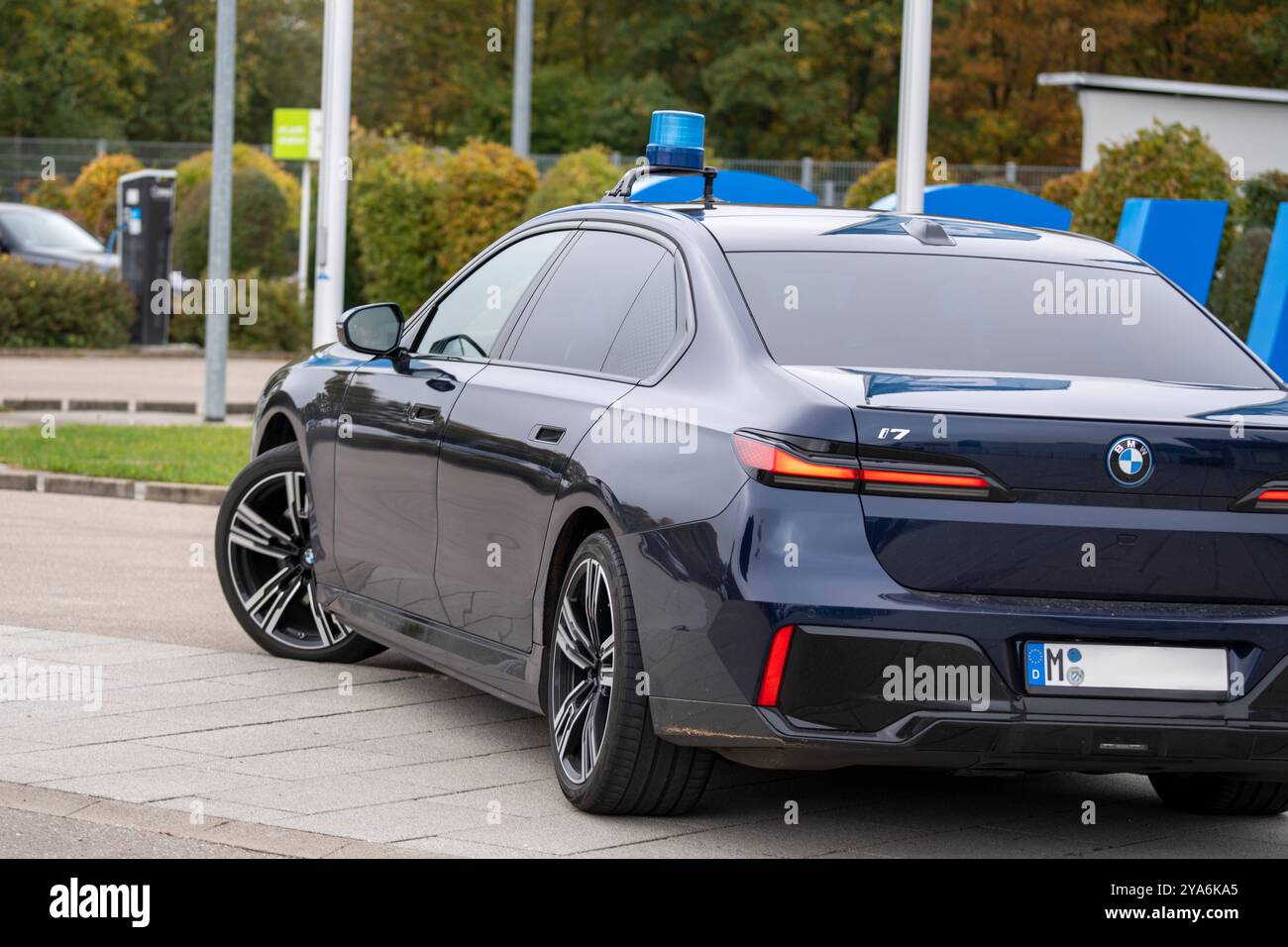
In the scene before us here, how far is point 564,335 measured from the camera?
6.60 m

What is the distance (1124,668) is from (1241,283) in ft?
55.4

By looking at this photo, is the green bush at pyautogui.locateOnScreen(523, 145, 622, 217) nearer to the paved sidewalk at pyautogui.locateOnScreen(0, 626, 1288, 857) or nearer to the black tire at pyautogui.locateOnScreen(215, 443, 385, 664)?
the black tire at pyautogui.locateOnScreen(215, 443, 385, 664)

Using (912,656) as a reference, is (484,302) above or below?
above

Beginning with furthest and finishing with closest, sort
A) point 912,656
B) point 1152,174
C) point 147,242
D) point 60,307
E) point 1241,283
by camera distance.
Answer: point 147,242 → point 60,307 → point 1241,283 → point 1152,174 → point 912,656

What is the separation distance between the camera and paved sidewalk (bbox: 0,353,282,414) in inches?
841

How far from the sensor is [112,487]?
14305 mm

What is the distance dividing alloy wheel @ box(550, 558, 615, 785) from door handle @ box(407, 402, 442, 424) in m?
1.15

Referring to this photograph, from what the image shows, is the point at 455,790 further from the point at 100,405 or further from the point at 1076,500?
the point at 100,405

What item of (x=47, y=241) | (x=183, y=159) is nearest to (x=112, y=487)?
(x=47, y=241)

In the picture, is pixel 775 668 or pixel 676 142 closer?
pixel 775 668

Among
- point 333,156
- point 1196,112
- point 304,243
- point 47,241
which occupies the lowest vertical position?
point 47,241

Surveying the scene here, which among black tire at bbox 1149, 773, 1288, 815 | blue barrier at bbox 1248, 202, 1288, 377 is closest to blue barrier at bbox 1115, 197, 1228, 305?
blue barrier at bbox 1248, 202, 1288, 377
